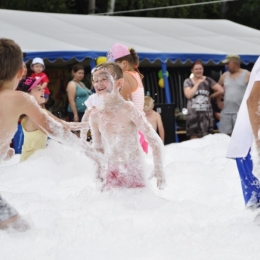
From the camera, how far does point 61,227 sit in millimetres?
4344

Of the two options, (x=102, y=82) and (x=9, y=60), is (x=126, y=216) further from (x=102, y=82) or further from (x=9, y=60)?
(x=9, y=60)

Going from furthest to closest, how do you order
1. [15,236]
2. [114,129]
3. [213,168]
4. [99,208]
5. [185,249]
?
[213,168]
[114,129]
[99,208]
[15,236]
[185,249]

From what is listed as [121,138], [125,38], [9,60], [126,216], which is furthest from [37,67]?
[9,60]

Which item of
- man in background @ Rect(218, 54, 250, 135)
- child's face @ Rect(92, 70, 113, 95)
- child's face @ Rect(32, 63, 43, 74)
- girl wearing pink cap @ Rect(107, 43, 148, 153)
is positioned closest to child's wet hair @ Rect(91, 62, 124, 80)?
child's face @ Rect(92, 70, 113, 95)

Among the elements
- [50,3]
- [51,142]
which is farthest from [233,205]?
[50,3]

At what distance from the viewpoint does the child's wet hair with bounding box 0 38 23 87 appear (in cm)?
428

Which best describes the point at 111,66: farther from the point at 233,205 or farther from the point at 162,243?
the point at 162,243

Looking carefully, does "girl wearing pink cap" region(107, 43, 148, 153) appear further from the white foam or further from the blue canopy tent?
the blue canopy tent

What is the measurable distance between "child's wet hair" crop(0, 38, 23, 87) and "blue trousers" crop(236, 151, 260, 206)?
1.49 m

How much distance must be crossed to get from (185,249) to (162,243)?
0.17 metres

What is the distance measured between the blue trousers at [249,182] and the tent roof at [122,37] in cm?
705

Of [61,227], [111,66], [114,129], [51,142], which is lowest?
[51,142]

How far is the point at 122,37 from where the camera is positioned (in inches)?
540

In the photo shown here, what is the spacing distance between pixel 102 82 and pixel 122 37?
329 inches
